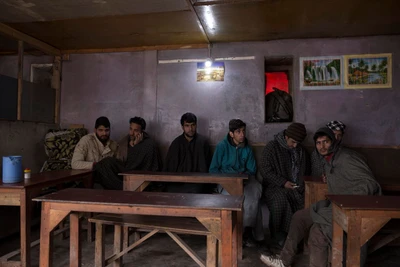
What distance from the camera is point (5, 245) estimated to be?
12.0ft

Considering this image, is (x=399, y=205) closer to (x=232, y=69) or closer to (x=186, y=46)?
(x=232, y=69)

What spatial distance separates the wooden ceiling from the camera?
349cm

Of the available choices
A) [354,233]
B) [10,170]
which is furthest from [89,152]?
[354,233]

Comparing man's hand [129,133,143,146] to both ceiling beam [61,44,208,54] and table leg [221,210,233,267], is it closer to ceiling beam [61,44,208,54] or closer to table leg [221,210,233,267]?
ceiling beam [61,44,208,54]

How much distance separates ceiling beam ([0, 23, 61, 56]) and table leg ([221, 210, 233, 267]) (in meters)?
4.21

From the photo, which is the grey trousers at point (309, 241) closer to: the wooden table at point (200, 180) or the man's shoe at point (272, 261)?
the man's shoe at point (272, 261)

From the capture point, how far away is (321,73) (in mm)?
4742

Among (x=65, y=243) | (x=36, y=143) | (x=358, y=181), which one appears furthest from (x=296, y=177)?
(x=36, y=143)

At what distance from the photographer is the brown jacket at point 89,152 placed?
410cm

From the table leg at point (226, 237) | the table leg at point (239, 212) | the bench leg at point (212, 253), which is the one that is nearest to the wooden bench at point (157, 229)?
the bench leg at point (212, 253)

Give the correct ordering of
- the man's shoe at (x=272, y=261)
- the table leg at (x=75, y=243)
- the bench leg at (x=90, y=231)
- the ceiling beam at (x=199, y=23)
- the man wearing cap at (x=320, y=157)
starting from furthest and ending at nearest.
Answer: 1. the man wearing cap at (x=320, y=157)
2. the bench leg at (x=90, y=231)
3. the ceiling beam at (x=199, y=23)
4. the man's shoe at (x=272, y=261)
5. the table leg at (x=75, y=243)

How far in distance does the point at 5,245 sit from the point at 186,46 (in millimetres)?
3995

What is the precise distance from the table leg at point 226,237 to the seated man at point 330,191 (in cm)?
97

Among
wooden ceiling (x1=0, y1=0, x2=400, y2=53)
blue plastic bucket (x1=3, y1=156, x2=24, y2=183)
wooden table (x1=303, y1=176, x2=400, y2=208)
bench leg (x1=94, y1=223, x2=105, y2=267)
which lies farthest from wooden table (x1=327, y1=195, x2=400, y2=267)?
blue plastic bucket (x1=3, y1=156, x2=24, y2=183)
